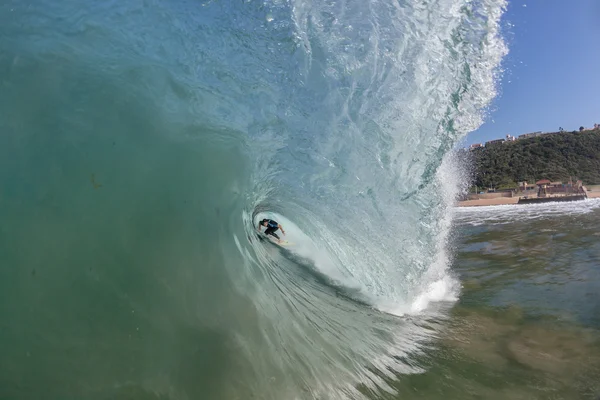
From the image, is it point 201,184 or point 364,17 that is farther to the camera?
point 364,17

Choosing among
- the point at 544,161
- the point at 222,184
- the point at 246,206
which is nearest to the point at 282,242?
the point at 246,206

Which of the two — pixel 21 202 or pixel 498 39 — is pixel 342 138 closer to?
pixel 498 39

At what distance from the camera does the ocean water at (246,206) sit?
2693 millimetres

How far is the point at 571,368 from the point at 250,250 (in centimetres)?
342

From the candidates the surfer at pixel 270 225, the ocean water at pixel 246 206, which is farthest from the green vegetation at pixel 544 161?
the ocean water at pixel 246 206

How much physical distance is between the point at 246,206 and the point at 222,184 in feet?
2.99

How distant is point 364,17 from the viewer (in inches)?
196

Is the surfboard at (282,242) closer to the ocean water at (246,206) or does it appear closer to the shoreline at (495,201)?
the ocean water at (246,206)

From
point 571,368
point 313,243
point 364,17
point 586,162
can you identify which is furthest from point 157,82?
point 586,162

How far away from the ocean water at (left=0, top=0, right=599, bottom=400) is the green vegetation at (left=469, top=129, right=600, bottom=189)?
8041cm

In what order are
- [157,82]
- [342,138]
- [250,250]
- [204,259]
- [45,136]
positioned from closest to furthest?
[45,136], [204,259], [157,82], [250,250], [342,138]

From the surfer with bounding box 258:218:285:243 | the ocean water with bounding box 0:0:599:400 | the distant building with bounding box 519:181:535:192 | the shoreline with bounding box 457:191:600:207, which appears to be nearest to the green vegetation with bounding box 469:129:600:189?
the distant building with bounding box 519:181:535:192

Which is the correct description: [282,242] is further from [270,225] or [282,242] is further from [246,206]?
[246,206]

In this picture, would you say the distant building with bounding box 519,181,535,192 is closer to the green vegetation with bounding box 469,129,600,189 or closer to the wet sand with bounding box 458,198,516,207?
the green vegetation with bounding box 469,129,600,189
